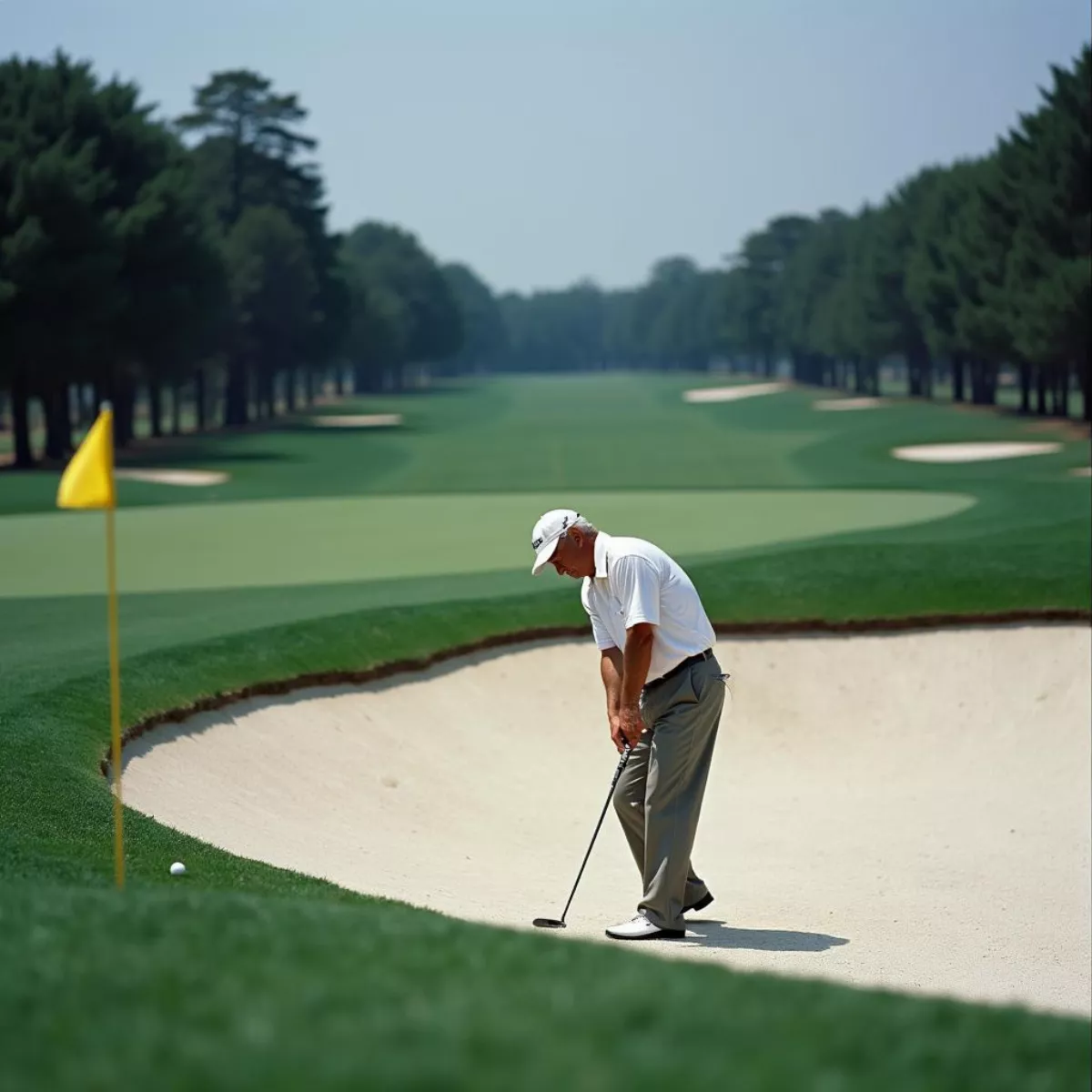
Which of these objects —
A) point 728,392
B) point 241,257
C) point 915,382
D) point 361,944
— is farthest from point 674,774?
point 728,392

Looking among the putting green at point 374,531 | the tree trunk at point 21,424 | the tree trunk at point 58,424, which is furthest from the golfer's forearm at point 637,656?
the tree trunk at point 58,424

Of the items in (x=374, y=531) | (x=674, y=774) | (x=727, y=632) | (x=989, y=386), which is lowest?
(x=727, y=632)

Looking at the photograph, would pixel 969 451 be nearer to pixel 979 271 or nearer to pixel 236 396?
pixel 979 271

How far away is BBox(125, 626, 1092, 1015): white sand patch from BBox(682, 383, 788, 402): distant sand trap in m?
91.6

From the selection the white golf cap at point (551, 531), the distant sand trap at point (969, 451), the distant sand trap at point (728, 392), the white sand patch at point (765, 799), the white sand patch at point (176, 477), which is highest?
the distant sand trap at point (728, 392)

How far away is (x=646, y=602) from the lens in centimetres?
970

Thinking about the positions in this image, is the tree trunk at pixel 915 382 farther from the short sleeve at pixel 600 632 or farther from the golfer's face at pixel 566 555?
the golfer's face at pixel 566 555

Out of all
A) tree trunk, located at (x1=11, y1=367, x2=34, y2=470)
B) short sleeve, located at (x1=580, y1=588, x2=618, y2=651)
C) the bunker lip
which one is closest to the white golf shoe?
short sleeve, located at (x1=580, y1=588, x2=618, y2=651)

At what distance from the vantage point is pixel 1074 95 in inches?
2338

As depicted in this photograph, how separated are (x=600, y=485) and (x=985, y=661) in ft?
110

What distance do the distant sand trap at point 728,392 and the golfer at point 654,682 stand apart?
99768 millimetres

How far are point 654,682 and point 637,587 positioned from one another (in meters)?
0.75

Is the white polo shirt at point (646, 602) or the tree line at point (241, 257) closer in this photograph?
the white polo shirt at point (646, 602)

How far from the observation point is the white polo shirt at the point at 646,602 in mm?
9688
